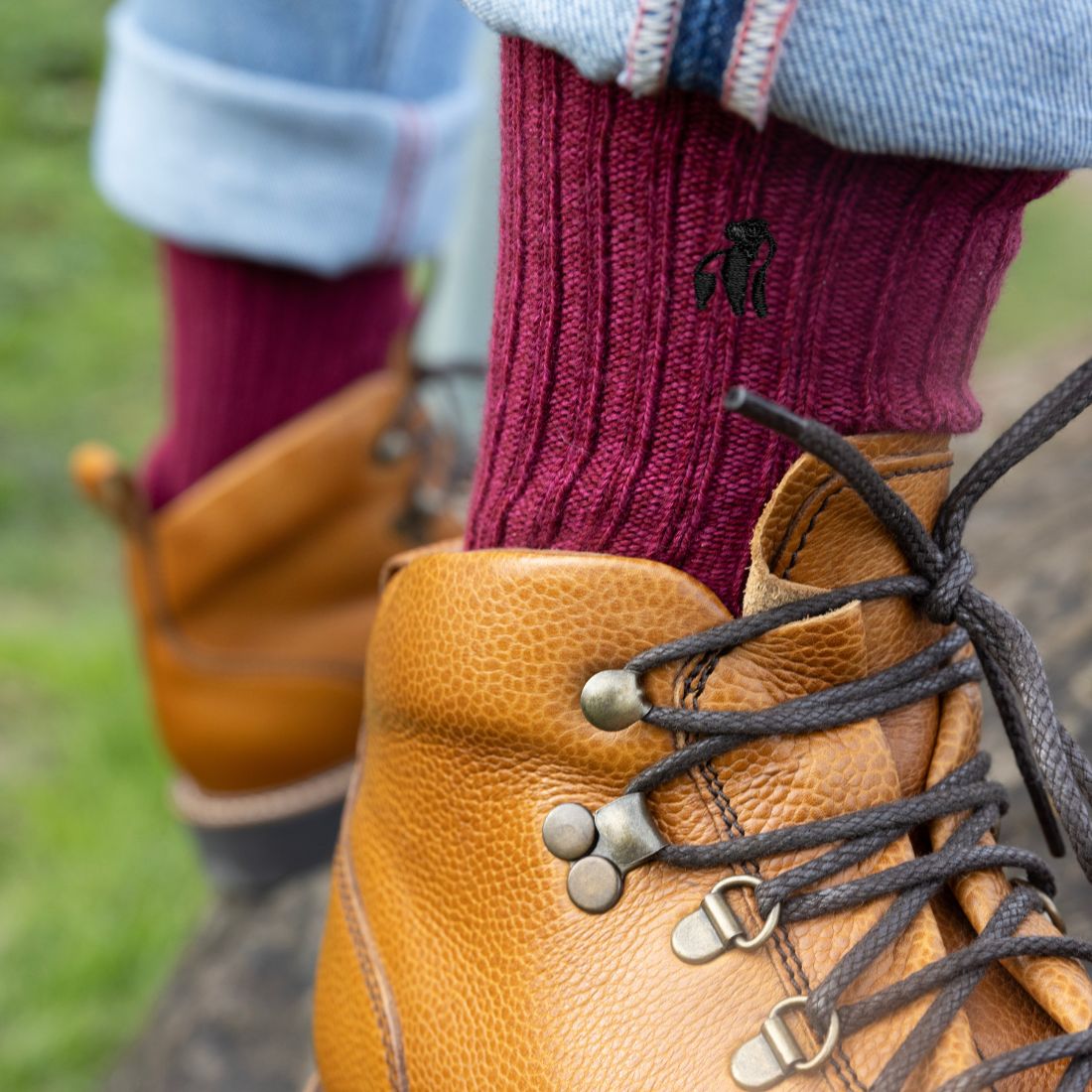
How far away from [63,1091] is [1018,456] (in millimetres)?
1110

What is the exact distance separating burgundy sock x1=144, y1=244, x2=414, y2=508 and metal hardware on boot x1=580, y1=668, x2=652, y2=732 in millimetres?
649

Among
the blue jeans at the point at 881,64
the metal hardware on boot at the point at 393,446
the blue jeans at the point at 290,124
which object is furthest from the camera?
the metal hardware on boot at the point at 393,446

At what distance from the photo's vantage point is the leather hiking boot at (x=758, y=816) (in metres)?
0.53

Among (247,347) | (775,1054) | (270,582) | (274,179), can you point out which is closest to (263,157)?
(274,179)

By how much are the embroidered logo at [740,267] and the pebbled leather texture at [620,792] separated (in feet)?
0.25

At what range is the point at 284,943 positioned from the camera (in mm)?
1205

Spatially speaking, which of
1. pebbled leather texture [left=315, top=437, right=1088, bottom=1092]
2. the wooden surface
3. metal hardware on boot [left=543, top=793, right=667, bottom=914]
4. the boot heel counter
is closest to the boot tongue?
pebbled leather texture [left=315, top=437, right=1088, bottom=1092]

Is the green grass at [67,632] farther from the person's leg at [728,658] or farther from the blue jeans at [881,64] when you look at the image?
the blue jeans at [881,64]

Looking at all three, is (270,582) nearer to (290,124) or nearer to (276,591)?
(276,591)

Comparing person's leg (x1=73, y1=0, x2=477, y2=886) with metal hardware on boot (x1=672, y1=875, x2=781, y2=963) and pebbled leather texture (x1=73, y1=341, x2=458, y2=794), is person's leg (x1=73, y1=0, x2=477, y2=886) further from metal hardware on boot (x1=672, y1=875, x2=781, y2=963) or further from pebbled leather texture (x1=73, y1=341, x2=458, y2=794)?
metal hardware on boot (x1=672, y1=875, x2=781, y2=963)

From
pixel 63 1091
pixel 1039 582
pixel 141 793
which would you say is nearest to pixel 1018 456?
pixel 1039 582

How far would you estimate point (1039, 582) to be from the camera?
3.92ft

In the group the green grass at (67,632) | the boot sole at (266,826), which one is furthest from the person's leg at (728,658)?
the green grass at (67,632)

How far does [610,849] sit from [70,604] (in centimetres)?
165
